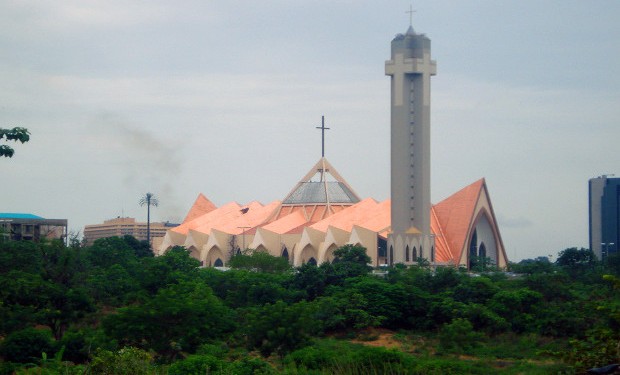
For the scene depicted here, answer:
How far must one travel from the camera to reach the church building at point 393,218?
8006 centimetres

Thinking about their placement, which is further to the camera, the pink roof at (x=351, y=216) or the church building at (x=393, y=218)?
the pink roof at (x=351, y=216)

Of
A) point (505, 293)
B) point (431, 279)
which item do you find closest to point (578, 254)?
point (431, 279)

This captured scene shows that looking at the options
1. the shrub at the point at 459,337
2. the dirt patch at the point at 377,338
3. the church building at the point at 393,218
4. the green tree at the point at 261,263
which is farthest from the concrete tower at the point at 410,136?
the shrub at the point at 459,337

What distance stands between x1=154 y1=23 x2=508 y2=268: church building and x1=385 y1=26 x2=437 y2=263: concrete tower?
0.24 ft

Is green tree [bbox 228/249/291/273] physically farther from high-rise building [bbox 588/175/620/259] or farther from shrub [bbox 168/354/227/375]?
high-rise building [bbox 588/175/620/259]

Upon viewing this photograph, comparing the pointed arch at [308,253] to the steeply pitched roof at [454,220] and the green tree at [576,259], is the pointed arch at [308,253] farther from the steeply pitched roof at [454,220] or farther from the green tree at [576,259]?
the green tree at [576,259]

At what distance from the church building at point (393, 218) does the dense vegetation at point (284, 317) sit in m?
24.5

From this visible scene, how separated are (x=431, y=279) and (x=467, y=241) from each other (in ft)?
121

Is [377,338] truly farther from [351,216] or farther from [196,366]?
[351,216]

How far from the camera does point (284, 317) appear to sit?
36312 millimetres

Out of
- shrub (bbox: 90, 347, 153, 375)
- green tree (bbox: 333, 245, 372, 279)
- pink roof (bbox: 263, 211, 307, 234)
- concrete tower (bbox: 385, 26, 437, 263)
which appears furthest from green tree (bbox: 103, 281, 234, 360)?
pink roof (bbox: 263, 211, 307, 234)

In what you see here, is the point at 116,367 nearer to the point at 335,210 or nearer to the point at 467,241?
the point at 467,241

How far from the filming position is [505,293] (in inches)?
1747

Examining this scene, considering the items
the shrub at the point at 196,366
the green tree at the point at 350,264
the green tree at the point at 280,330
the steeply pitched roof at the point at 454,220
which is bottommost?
the shrub at the point at 196,366
